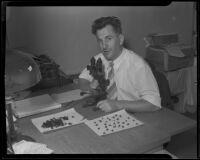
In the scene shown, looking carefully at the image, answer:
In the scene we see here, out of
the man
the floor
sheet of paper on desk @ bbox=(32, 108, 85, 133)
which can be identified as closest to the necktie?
the man

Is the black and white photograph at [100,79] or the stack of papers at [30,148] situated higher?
the black and white photograph at [100,79]

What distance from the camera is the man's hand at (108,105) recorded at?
1.03 metres

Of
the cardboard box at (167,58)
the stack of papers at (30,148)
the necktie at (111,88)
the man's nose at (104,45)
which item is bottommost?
the stack of papers at (30,148)

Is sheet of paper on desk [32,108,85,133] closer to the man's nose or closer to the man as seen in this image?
the man

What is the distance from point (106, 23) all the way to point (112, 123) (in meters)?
0.33

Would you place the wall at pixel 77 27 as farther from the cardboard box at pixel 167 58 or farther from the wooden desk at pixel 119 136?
the wooden desk at pixel 119 136

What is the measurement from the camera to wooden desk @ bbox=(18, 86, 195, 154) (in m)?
0.97

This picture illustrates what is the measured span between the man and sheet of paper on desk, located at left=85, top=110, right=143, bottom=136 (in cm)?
2

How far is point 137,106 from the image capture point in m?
1.02

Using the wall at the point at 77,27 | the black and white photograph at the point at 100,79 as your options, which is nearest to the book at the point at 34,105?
the black and white photograph at the point at 100,79

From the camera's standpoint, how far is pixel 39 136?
995 millimetres

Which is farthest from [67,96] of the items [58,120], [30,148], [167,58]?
[167,58]

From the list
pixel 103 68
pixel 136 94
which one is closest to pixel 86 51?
pixel 103 68

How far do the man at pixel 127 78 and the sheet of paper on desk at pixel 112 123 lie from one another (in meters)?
0.02
